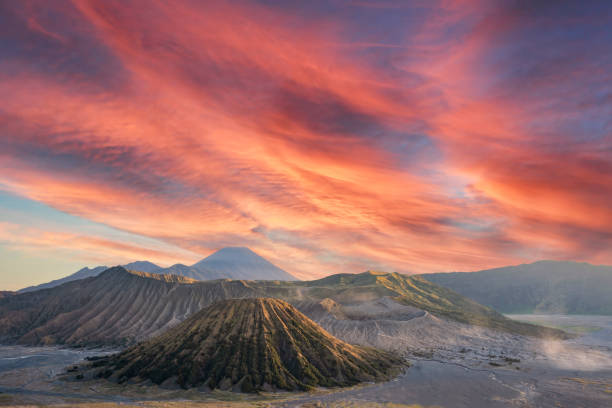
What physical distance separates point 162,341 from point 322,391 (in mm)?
44857

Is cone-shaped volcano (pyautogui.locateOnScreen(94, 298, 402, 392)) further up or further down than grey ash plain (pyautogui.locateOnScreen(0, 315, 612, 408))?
further up

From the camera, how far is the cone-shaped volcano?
251 feet

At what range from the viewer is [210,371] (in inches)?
3049

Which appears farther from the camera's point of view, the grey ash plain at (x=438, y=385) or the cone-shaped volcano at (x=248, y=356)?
the cone-shaped volcano at (x=248, y=356)

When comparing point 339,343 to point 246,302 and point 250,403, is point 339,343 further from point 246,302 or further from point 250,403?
point 250,403

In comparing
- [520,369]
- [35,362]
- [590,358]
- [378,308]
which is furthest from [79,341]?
[590,358]

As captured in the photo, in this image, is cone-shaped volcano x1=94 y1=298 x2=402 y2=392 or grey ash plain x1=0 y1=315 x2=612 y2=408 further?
cone-shaped volcano x1=94 y1=298 x2=402 y2=392

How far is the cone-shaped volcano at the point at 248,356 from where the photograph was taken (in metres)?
76.4

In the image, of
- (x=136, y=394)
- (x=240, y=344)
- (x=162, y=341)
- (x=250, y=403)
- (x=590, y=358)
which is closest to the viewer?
(x=250, y=403)

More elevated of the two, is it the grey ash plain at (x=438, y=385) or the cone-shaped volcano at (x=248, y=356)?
the cone-shaped volcano at (x=248, y=356)

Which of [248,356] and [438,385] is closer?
[248,356]

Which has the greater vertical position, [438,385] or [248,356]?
[248,356]

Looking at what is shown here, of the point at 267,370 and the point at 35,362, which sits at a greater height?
the point at 267,370

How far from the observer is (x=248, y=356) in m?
81.2
